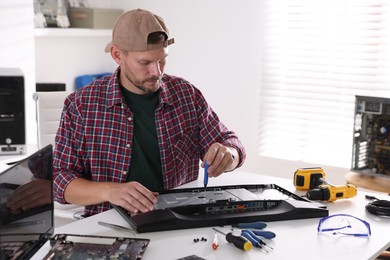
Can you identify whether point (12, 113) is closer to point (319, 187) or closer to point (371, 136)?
point (319, 187)

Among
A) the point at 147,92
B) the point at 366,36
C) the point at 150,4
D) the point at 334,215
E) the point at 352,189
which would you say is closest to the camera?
the point at 334,215

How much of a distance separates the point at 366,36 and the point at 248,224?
7.16 feet

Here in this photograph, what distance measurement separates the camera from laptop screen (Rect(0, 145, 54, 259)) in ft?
4.27

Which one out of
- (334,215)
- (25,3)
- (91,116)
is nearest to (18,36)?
(25,3)

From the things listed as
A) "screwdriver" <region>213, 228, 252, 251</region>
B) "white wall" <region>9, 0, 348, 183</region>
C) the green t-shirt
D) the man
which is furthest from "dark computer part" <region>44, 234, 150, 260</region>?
"white wall" <region>9, 0, 348, 183</region>

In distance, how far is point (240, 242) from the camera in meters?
1.63

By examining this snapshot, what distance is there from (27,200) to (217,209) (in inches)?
25.6

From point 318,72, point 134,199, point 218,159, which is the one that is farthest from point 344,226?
point 318,72

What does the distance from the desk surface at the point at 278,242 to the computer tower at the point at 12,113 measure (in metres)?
1.22

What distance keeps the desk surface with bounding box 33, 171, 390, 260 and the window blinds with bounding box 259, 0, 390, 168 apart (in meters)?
1.86

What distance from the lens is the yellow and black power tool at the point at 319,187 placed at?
6.82ft

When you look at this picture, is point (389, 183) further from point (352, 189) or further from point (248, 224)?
point (248, 224)

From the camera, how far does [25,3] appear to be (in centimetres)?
338

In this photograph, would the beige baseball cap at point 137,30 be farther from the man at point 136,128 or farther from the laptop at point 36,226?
the laptop at point 36,226
